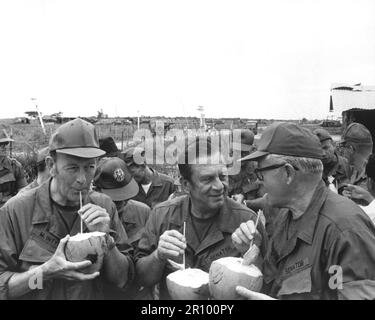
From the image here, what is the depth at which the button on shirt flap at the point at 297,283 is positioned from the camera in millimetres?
2352

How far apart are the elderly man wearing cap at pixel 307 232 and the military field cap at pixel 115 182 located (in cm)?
175

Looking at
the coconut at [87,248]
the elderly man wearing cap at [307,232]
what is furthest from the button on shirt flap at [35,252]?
the elderly man wearing cap at [307,232]

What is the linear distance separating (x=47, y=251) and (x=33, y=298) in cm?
29

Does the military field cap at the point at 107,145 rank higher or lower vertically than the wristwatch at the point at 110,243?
higher

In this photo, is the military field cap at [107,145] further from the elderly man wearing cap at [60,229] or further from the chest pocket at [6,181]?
the elderly man wearing cap at [60,229]

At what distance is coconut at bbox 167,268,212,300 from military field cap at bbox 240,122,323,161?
81 centimetres

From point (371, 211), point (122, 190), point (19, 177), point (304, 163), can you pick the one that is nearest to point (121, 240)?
point (122, 190)

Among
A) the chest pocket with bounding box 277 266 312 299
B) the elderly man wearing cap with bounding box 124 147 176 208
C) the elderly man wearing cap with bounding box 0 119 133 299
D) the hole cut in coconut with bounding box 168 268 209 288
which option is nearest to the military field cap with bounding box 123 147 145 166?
the elderly man wearing cap with bounding box 124 147 176 208

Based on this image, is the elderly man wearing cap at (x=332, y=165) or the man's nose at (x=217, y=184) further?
the elderly man wearing cap at (x=332, y=165)

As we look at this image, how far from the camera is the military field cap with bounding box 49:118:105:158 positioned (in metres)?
2.88

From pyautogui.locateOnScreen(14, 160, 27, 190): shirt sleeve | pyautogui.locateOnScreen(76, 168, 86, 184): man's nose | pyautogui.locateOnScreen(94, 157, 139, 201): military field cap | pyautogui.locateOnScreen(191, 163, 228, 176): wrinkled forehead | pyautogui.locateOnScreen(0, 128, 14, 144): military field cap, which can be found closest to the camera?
pyautogui.locateOnScreen(76, 168, 86, 184): man's nose

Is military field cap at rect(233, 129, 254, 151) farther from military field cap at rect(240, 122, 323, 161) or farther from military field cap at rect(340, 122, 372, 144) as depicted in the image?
military field cap at rect(240, 122, 323, 161)
